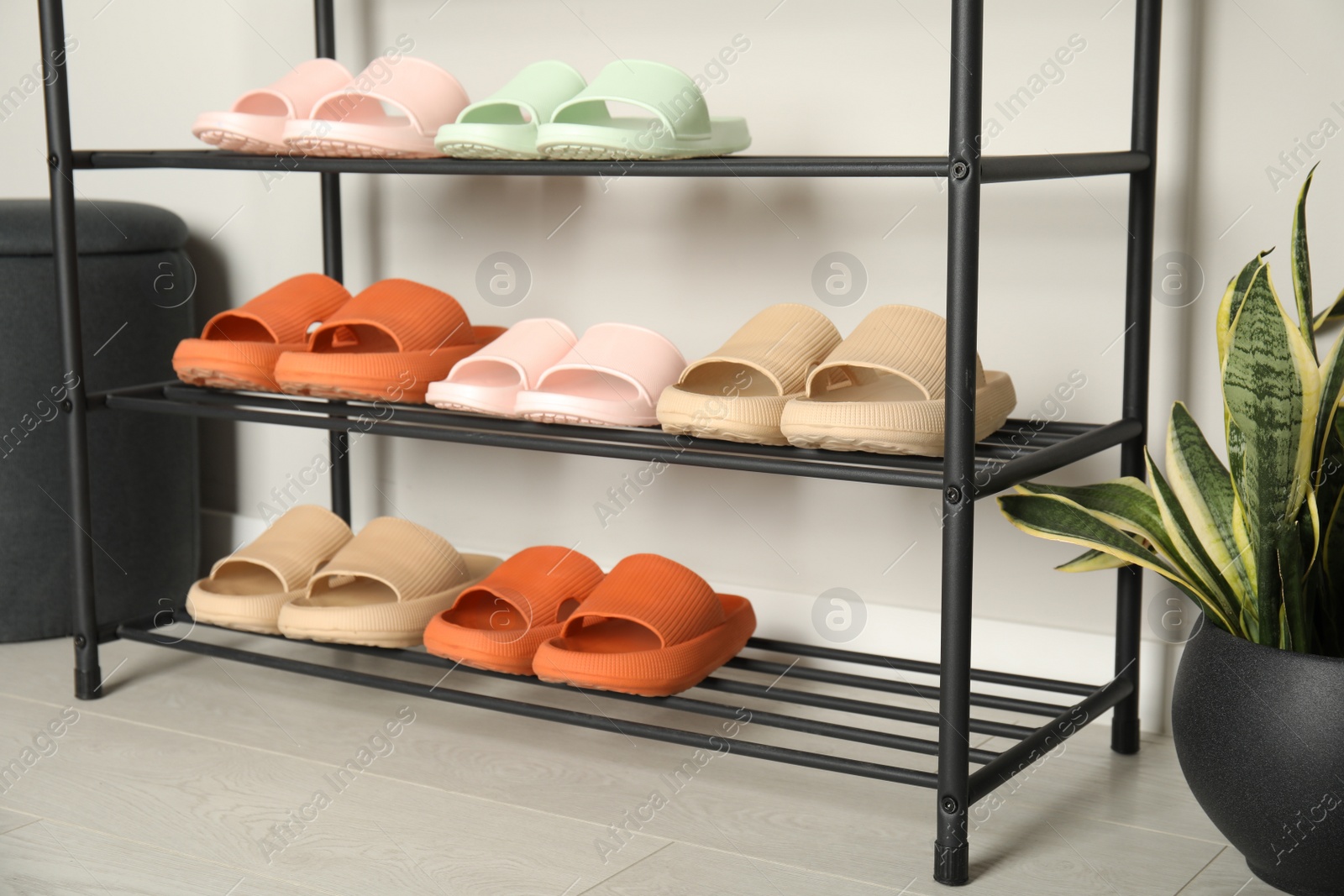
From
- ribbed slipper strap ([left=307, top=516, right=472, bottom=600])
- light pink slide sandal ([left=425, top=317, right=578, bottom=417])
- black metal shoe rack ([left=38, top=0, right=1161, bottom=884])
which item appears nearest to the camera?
black metal shoe rack ([left=38, top=0, right=1161, bottom=884])

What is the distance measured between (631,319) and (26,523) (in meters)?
0.87

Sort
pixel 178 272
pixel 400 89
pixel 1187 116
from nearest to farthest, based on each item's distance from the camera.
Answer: pixel 1187 116, pixel 400 89, pixel 178 272

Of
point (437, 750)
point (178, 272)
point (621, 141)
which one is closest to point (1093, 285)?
point (621, 141)

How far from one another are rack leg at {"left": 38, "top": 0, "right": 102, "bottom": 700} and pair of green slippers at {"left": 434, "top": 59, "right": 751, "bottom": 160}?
0.47 m

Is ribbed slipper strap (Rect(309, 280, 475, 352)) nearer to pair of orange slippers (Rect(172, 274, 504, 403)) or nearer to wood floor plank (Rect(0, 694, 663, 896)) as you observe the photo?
pair of orange slippers (Rect(172, 274, 504, 403))

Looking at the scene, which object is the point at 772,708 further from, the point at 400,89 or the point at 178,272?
the point at 178,272

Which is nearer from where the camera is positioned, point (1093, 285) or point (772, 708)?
point (1093, 285)

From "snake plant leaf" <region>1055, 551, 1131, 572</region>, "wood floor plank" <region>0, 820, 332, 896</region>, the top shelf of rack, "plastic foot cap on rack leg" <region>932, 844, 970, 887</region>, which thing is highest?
the top shelf of rack

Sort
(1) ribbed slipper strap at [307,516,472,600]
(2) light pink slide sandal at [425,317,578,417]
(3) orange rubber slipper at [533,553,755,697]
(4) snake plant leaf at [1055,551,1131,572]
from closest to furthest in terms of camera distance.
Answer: (4) snake plant leaf at [1055,551,1131,572] < (3) orange rubber slipper at [533,553,755,697] < (2) light pink slide sandal at [425,317,578,417] < (1) ribbed slipper strap at [307,516,472,600]

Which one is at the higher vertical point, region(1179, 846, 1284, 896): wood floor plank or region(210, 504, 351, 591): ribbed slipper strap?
region(210, 504, 351, 591): ribbed slipper strap

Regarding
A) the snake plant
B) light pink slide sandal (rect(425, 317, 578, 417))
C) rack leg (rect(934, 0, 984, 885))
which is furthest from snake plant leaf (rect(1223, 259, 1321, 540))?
light pink slide sandal (rect(425, 317, 578, 417))

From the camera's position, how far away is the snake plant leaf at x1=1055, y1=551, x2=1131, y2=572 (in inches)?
48.9

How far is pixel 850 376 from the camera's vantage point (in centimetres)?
145

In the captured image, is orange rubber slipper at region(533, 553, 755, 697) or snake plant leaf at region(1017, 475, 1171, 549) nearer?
snake plant leaf at region(1017, 475, 1171, 549)
